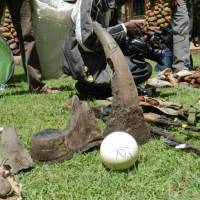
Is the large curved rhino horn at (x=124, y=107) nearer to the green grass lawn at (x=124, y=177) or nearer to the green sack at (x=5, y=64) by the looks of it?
the green grass lawn at (x=124, y=177)

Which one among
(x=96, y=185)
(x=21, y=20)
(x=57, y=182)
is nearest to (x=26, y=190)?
(x=57, y=182)

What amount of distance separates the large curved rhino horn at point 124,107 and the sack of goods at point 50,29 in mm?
3798

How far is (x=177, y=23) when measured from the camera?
733 centimetres

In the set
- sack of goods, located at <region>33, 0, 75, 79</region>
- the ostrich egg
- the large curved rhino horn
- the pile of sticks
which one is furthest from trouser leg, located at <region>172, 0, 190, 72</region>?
the pile of sticks

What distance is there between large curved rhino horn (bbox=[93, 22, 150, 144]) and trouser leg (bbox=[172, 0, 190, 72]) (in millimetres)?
3564

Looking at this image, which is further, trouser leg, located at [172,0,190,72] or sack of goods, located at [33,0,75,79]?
sack of goods, located at [33,0,75,79]

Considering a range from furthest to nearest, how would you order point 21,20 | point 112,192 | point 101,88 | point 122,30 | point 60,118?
point 21,20 < point 101,88 < point 122,30 < point 60,118 < point 112,192

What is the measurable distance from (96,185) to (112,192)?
132 mm

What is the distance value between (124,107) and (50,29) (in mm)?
4215

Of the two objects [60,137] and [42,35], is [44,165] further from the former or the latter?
[42,35]

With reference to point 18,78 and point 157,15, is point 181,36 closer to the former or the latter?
point 18,78

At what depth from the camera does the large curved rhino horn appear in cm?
363

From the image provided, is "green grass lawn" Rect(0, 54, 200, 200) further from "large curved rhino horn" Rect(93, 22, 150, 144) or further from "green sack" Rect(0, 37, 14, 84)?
"green sack" Rect(0, 37, 14, 84)

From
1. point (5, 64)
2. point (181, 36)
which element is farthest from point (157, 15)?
point (5, 64)
